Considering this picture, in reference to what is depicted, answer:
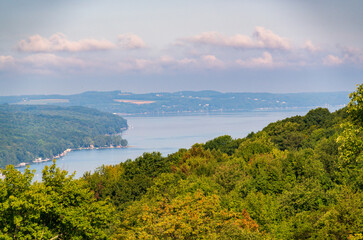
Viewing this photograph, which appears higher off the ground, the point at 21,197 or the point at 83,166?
the point at 21,197

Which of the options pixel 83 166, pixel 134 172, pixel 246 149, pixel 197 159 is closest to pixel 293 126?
pixel 246 149

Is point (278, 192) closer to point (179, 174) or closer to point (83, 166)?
point (179, 174)

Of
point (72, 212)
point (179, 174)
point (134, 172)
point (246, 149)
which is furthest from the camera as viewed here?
point (246, 149)

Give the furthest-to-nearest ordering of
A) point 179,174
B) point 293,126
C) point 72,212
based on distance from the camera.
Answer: point 293,126 < point 179,174 < point 72,212

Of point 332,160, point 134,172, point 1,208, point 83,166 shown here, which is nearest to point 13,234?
point 1,208

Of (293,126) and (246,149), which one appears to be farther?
(293,126)

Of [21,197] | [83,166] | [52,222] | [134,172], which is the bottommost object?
[83,166]

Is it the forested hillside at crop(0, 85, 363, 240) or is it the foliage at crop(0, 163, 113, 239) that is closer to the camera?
the forested hillside at crop(0, 85, 363, 240)

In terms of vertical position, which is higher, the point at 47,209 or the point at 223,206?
the point at 47,209

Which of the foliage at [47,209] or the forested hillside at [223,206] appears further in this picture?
the foliage at [47,209]

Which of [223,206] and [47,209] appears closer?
[47,209]
